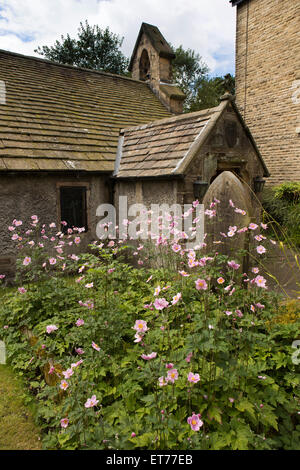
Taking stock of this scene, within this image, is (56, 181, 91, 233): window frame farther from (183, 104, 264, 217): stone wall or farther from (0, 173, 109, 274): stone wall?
(183, 104, 264, 217): stone wall

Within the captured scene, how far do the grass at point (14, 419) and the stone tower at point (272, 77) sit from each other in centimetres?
1205

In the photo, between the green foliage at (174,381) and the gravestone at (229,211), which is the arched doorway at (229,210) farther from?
the green foliage at (174,381)

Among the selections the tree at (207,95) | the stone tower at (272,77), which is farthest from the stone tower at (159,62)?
the tree at (207,95)

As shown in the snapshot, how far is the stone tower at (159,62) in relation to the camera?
12547 millimetres

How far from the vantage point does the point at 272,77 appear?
12125mm

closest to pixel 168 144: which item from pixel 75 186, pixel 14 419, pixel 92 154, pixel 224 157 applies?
pixel 224 157

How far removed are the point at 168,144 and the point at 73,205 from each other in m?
2.83

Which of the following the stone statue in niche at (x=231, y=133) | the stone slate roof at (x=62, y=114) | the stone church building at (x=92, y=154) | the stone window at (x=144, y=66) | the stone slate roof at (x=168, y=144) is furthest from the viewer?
the stone window at (x=144, y=66)

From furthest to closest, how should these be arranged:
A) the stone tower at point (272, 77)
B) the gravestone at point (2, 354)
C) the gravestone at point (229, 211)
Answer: the stone tower at point (272, 77) → the gravestone at point (229, 211) → the gravestone at point (2, 354)

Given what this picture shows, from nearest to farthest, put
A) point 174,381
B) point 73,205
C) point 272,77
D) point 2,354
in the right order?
point 174,381
point 2,354
point 73,205
point 272,77

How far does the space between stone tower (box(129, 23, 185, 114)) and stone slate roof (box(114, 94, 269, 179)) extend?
5681 millimetres

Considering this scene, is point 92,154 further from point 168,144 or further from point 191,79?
point 191,79

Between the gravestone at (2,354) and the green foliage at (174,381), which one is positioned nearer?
the green foliage at (174,381)
